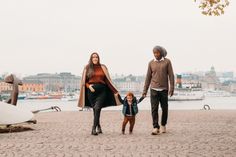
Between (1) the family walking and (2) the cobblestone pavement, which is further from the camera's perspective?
(1) the family walking

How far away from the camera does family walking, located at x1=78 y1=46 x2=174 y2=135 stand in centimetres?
1174

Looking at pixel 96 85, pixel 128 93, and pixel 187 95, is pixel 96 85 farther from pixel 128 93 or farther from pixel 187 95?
pixel 187 95

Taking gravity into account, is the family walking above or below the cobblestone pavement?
above

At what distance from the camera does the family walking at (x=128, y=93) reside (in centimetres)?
1174

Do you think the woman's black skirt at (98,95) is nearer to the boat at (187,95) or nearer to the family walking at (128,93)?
the family walking at (128,93)

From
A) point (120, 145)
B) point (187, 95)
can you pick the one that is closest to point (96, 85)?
point (120, 145)

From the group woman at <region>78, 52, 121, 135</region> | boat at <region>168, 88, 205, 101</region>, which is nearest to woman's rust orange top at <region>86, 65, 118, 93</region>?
woman at <region>78, 52, 121, 135</region>

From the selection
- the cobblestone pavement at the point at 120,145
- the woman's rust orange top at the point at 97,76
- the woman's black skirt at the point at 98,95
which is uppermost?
the woman's rust orange top at the point at 97,76

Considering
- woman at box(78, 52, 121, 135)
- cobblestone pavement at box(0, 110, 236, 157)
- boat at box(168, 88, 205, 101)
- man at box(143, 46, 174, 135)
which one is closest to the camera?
cobblestone pavement at box(0, 110, 236, 157)

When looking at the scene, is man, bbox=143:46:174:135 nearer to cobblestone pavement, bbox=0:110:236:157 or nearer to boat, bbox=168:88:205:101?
cobblestone pavement, bbox=0:110:236:157

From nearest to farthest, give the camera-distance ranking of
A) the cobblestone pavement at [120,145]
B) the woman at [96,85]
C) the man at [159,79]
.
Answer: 1. the cobblestone pavement at [120,145]
2. the man at [159,79]
3. the woman at [96,85]

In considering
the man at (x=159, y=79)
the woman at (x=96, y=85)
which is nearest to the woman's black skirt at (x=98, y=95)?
the woman at (x=96, y=85)

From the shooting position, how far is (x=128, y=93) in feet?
39.3

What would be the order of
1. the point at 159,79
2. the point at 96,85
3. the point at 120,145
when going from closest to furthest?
the point at 120,145, the point at 159,79, the point at 96,85
